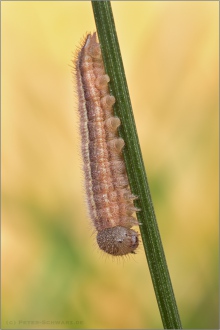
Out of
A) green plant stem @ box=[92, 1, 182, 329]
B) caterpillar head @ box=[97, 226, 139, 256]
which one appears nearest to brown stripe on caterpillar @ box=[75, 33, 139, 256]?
caterpillar head @ box=[97, 226, 139, 256]

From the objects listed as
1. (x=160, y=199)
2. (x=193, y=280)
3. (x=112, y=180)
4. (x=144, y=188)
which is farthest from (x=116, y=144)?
(x=193, y=280)

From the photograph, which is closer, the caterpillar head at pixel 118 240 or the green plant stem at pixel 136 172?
the green plant stem at pixel 136 172

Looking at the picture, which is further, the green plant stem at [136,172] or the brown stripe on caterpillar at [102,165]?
the brown stripe on caterpillar at [102,165]

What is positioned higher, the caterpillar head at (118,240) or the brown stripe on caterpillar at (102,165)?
the brown stripe on caterpillar at (102,165)

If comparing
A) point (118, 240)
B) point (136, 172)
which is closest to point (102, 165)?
point (118, 240)

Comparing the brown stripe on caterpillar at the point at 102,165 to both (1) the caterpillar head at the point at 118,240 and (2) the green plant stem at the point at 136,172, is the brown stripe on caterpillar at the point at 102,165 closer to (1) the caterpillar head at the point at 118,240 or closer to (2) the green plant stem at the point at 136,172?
(1) the caterpillar head at the point at 118,240

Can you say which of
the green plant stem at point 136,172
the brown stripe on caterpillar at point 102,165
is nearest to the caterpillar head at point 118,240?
the brown stripe on caterpillar at point 102,165

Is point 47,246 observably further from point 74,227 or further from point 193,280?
point 193,280
